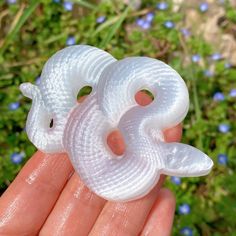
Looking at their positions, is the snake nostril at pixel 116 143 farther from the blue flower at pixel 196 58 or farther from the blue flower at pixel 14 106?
the blue flower at pixel 196 58

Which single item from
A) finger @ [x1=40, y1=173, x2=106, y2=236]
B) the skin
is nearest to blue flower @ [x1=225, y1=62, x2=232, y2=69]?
the skin

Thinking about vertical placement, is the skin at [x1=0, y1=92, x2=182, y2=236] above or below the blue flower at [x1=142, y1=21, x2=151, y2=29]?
above

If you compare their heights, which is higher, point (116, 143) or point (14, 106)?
point (116, 143)

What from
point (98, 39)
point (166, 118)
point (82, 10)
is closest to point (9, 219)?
point (166, 118)

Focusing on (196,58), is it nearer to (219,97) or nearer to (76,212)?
(219,97)

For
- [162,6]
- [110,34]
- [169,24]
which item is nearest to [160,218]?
[110,34]

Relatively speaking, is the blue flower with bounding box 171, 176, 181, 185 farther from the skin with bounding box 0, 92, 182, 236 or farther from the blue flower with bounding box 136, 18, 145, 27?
the blue flower with bounding box 136, 18, 145, 27

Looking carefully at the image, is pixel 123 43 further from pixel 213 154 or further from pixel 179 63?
pixel 213 154
